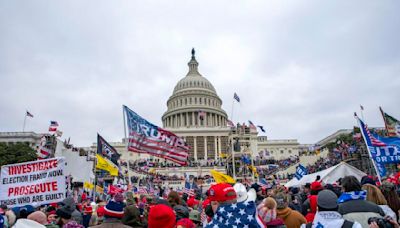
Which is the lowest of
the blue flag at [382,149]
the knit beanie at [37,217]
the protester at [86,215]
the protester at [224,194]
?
the protester at [86,215]

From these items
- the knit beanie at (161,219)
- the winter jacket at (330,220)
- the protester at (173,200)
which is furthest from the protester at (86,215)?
the winter jacket at (330,220)

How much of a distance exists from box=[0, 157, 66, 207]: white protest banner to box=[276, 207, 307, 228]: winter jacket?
5.33 m

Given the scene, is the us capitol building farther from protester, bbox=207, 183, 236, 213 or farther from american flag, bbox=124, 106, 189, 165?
protester, bbox=207, 183, 236, 213

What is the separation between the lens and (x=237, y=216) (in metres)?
3.38

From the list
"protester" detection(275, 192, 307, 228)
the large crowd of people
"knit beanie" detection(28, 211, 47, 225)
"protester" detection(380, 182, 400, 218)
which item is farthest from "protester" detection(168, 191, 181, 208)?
"protester" detection(380, 182, 400, 218)

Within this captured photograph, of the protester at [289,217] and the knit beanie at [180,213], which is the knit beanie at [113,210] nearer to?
the knit beanie at [180,213]

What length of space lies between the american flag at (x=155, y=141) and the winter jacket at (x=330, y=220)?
35.6 feet

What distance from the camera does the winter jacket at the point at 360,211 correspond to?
429 cm

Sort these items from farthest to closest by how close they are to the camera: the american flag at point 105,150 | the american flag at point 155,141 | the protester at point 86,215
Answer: the american flag at point 105,150 → the american flag at point 155,141 → the protester at point 86,215

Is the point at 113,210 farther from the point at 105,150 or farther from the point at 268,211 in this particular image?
the point at 105,150

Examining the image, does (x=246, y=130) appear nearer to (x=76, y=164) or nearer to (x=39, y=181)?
(x=76, y=164)

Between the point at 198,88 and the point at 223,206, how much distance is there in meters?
103

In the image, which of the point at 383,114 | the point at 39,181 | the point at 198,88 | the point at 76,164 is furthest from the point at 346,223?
the point at 198,88

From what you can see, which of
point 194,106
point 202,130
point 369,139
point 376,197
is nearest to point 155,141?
point 369,139
